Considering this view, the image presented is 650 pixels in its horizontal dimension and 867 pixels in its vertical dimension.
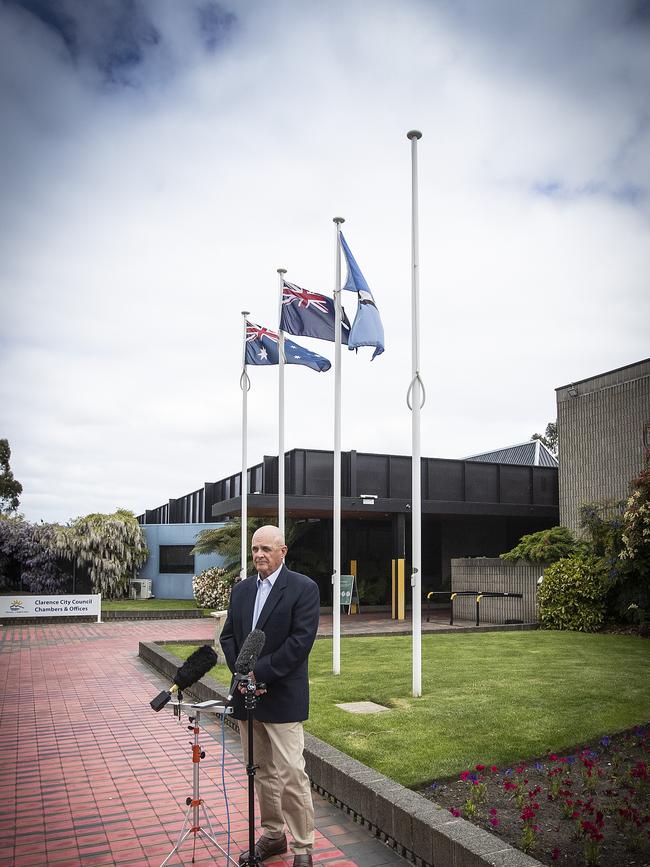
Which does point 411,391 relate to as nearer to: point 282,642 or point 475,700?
point 475,700

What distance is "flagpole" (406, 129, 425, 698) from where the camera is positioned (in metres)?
8.74

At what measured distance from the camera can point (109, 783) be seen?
242 inches

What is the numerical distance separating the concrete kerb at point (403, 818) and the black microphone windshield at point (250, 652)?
1.62 metres

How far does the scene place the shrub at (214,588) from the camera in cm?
2397

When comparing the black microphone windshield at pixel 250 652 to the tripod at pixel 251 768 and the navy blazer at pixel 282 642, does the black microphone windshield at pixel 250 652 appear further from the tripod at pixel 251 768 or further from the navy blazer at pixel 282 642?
the navy blazer at pixel 282 642

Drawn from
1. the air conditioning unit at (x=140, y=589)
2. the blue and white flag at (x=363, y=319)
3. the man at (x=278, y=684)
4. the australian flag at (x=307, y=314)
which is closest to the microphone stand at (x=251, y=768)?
the man at (x=278, y=684)

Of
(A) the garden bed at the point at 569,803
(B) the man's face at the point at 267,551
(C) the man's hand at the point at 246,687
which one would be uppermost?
(B) the man's face at the point at 267,551

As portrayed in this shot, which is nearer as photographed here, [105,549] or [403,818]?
[403,818]

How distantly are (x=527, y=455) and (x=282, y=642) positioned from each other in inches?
1111

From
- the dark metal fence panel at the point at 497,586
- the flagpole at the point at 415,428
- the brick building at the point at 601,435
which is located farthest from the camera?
the brick building at the point at 601,435

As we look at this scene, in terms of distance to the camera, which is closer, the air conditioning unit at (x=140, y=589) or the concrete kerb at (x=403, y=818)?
the concrete kerb at (x=403, y=818)

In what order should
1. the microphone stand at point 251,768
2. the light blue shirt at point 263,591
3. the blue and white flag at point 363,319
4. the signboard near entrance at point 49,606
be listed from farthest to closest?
the signboard near entrance at point 49,606, the blue and white flag at point 363,319, the light blue shirt at point 263,591, the microphone stand at point 251,768

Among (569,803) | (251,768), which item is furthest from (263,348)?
(251,768)

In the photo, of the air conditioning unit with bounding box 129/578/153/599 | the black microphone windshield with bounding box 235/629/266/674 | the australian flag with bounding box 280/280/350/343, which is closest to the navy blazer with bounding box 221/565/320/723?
the black microphone windshield with bounding box 235/629/266/674
